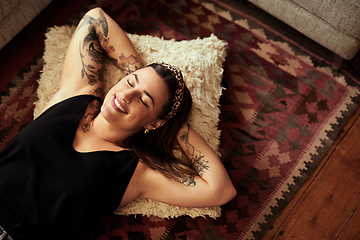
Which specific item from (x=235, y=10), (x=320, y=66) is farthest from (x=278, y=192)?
(x=235, y=10)

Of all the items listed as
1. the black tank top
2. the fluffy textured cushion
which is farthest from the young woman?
the fluffy textured cushion

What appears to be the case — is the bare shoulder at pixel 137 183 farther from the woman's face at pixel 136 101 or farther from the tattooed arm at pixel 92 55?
the tattooed arm at pixel 92 55

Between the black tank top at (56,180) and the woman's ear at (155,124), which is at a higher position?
the woman's ear at (155,124)

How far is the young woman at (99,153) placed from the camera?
1.21 meters

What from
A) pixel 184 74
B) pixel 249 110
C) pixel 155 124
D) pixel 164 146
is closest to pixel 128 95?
pixel 155 124

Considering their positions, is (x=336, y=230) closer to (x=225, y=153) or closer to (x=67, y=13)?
(x=225, y=153)

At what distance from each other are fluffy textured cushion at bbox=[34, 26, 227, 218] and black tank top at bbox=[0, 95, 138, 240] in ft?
0.88

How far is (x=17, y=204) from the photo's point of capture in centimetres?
120

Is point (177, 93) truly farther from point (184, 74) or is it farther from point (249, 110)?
point (249, 110)

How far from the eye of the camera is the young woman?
3.98 feet

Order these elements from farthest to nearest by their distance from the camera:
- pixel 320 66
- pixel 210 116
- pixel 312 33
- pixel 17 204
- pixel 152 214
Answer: pixel 320 66 < pixel 312 33 < pixel 210 116 < pixel 152 214 < pixel 17 204

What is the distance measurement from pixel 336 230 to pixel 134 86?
1.26 m

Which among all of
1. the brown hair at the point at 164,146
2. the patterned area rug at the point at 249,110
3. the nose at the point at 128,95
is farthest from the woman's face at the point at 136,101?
the patterned area rug at the point at 249,110

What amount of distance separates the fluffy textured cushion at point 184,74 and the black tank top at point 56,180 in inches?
10.6
